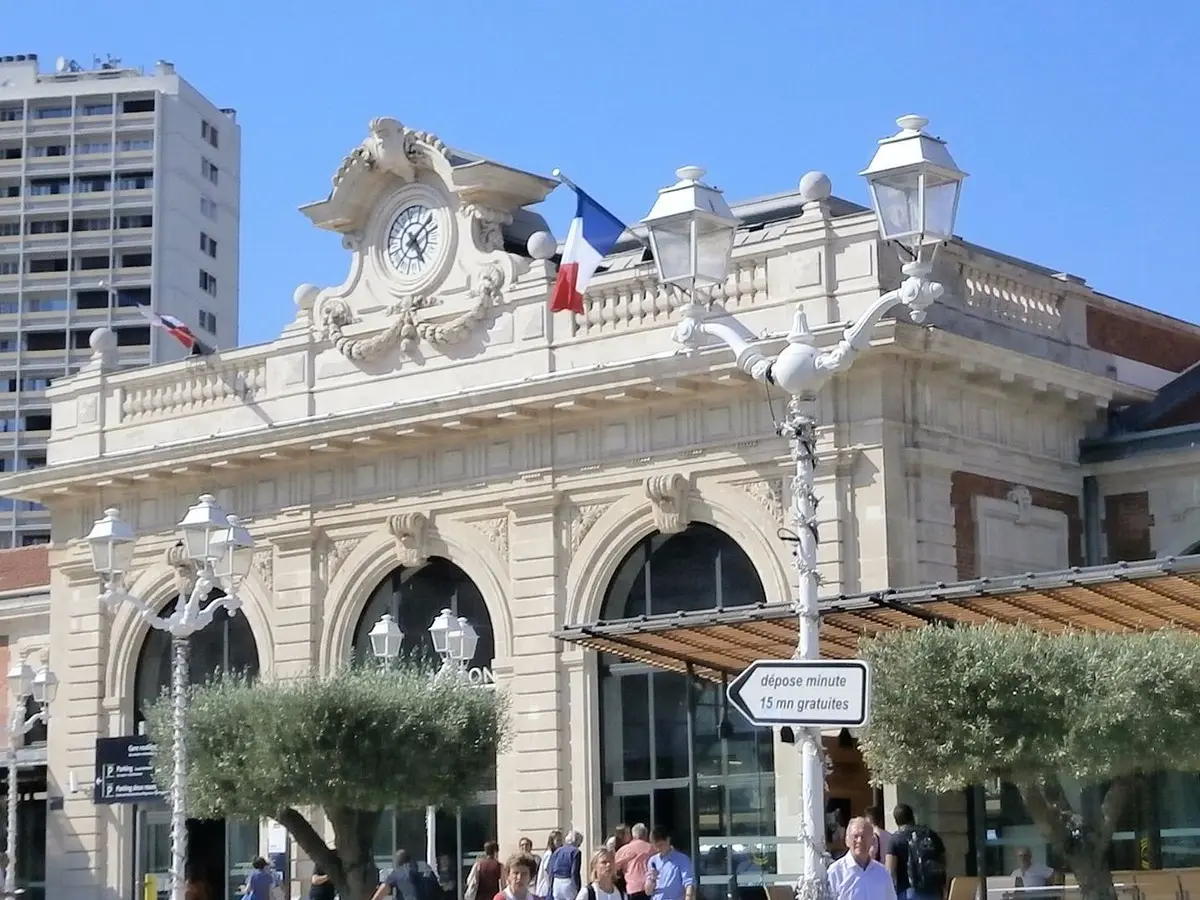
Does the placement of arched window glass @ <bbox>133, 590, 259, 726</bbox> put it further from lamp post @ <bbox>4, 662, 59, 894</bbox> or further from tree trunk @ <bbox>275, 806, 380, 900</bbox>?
tree trunk @ <bbox>275, 806, 380, 900</bbox>

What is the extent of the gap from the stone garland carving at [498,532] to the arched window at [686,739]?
1744mm

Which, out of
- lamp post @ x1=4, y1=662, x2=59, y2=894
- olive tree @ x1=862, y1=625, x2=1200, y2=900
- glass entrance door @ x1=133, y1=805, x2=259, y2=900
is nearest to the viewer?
olive tree @ x1=862, y1=625, x2=1200, y2=900

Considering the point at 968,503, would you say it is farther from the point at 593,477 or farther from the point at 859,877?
the point at 859,877

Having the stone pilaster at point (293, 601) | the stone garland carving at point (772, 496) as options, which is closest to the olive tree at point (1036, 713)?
the stone garland carving at point (772, 496)

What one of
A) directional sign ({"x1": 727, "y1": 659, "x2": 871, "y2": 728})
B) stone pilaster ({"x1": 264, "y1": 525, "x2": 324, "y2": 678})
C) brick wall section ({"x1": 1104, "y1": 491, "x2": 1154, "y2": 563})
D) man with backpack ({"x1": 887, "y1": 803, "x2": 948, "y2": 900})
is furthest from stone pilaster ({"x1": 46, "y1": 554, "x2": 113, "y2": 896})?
directional sign ({"x1": 727, "y1": 659, "x2": 871, "y2": 728})

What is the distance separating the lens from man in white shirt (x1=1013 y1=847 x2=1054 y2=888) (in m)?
23.4

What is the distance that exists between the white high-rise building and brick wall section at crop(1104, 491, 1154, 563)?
181ft

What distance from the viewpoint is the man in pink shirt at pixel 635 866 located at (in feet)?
73.1

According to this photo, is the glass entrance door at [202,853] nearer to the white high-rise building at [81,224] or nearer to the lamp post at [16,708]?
the lamp post at [16,708]

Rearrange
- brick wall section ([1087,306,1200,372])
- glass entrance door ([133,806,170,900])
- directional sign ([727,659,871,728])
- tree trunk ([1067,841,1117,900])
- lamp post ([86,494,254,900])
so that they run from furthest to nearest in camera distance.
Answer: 1. glass entrance door ([133,806,170,900])
2. brick wall section ([1087,306,1200,372])
3. lamp post ([86,494,254,900])
4. tree trunk ([1067,841,1117,900])
5. directional sign ([727,659,871,728])

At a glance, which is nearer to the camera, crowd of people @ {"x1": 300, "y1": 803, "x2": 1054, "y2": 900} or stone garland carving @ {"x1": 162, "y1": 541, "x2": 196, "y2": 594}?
crowd of people @ {"x1": 300, "y1": 803, "x2": 1054, "y2": 900}

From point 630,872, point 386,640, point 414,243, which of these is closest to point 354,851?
point 630,872

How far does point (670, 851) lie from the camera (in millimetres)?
21250

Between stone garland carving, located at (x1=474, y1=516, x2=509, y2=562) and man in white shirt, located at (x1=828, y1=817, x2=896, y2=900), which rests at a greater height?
stone garland carving, located at (x1=474, y1=516, x2=509, y2=562)
